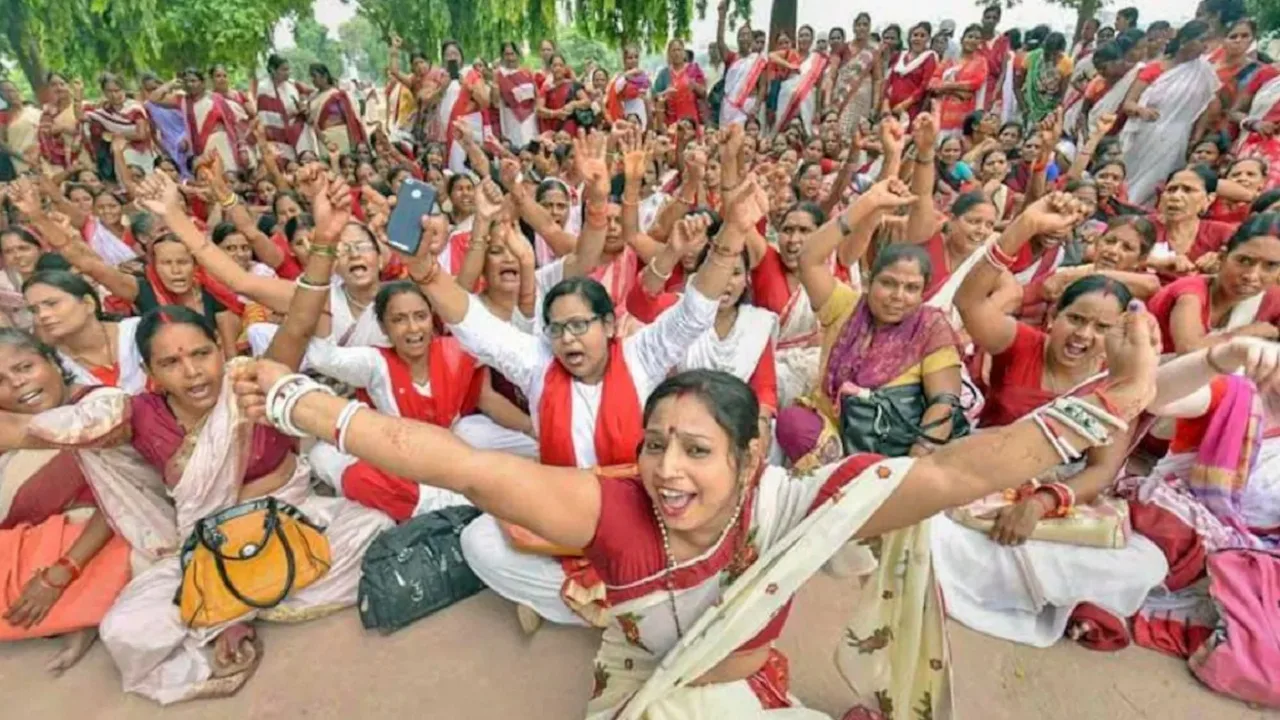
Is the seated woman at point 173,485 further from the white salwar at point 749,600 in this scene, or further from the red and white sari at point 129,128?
the red and white sari at point 129,128

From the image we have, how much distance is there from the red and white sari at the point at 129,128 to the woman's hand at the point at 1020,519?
10.2m

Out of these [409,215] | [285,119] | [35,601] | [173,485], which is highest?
[285,119]

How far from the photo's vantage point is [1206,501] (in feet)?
8.66

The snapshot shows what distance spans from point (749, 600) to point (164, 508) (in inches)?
91.9

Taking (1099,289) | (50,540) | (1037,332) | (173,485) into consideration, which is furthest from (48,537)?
(1099,289)

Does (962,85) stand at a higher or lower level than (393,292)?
higher

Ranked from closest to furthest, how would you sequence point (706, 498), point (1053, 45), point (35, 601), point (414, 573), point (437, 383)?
point (706, 498), point (35, 601), point (414, 573), point (437, 383), point (1053, 45)

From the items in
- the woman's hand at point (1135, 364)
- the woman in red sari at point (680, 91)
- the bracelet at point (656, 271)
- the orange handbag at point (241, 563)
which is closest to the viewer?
the woman's hand at point (1135, 364)

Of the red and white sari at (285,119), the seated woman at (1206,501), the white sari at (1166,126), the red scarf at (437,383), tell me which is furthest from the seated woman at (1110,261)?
the red and white sari at (285,119)

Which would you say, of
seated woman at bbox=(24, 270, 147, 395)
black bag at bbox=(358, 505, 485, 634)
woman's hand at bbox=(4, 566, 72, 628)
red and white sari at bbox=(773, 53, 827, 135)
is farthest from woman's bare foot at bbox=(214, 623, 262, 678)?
red and white sari at bbox=(773, 53, 827, 135)

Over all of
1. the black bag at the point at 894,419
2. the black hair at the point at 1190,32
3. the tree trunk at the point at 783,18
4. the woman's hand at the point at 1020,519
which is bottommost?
the woman's hand at the point at 1020,519

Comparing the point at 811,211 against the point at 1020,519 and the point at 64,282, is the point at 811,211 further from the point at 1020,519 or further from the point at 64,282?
the point at 64,282

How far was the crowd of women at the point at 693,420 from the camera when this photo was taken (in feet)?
5.43

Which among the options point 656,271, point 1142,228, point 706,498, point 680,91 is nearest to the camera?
point 706,498
